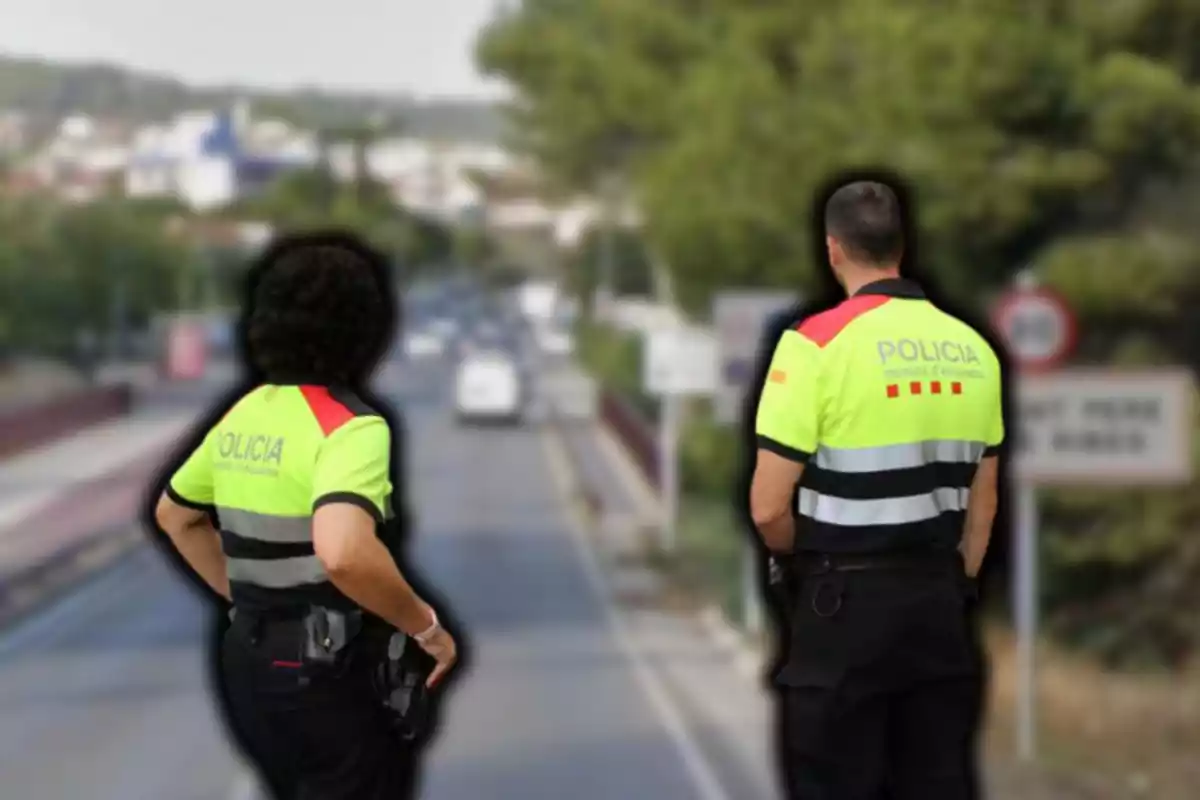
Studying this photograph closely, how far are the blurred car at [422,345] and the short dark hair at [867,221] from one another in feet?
246

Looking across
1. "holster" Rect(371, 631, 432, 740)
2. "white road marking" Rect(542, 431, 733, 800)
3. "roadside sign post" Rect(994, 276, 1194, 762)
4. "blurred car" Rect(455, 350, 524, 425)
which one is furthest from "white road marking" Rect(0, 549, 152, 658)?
"blurred car" Rect(455, 350, 524, 425)

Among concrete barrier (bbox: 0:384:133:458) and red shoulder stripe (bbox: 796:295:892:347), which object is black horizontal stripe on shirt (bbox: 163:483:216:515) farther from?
concrete barrier (bbox: 0:384:133:458)

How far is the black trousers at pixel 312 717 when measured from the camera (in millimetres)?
3818

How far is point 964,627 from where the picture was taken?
389 cm

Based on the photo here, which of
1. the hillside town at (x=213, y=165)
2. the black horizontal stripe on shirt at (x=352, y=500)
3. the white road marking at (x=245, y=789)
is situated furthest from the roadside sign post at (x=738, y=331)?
the hillside town at (x=213, y=165)

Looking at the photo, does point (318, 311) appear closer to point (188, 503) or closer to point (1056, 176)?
point (188, 503)

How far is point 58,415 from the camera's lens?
43.8 metres

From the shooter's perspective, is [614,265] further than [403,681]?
Yes

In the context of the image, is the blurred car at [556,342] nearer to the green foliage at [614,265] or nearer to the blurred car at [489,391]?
the green foliage at [614,265]

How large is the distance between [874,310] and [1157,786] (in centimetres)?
963

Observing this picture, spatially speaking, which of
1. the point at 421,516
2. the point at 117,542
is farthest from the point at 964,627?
the point at 421,516

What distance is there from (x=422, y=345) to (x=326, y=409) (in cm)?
7775

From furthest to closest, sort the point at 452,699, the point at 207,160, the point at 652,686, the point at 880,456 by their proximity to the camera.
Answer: the point at 207,160 < the point at 652,686 < the point at 452,699 < the point at 880,456

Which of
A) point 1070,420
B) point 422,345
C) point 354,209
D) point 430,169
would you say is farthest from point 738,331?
point 430,169
